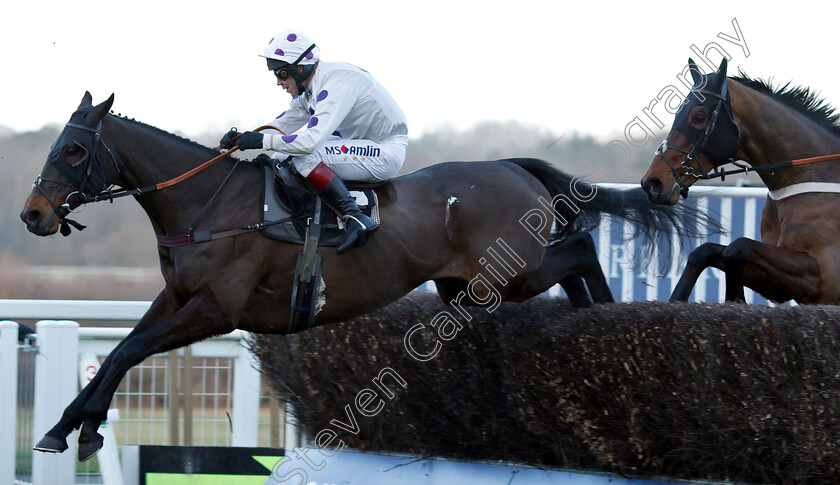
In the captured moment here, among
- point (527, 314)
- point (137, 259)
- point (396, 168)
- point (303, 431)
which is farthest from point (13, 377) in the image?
point (137, 259)

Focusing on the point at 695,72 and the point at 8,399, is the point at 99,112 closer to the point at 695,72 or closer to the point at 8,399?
the point at 8,399

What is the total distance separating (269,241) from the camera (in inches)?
155

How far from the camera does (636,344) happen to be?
3605 mm

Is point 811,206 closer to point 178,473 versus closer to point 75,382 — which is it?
point 178,473

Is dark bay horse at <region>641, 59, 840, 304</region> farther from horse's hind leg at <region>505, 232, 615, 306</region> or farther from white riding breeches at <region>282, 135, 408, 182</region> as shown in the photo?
white riding breeches at <region>282, 135, 408, 182</region>

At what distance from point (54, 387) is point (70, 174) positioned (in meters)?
1.68

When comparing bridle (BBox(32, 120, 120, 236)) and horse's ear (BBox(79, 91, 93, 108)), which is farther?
horse's ear (BBox(79, 91, 93, 108))

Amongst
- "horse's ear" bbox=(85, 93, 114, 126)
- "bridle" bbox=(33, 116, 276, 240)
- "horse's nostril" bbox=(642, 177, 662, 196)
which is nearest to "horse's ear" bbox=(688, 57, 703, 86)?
"horse's nostril" bbox=(642, 177, 662, 196)

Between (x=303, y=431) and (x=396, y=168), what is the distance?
1567 millimetres

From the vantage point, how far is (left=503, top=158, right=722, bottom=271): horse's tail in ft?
15.4

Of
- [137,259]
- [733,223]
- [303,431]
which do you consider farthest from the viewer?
[137,259]

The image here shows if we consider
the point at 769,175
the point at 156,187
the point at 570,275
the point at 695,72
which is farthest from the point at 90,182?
the point at 769,175

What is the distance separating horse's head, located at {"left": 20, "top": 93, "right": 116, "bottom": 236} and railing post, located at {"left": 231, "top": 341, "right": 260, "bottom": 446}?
1697 millimetres

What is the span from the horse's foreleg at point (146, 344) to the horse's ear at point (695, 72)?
8.36 feet
